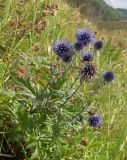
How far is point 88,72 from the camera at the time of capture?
1.82 m

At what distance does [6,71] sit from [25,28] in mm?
863

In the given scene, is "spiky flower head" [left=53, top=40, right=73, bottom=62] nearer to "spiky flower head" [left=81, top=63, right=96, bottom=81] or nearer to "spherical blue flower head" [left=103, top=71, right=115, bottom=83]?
"spiky flower head" [left=81, top=63, right=96, bottom=81]

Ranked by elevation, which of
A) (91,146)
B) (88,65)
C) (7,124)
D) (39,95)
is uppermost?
(88,65)

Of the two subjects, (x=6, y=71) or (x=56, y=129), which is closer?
(x=56, y=129)

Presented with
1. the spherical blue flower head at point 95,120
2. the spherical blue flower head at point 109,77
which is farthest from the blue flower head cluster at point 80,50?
the spherical blue flower head at point 95,120

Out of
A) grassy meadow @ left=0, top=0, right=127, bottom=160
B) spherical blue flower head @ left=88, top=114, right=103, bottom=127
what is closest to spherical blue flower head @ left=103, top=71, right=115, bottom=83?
grassy meadow @ left=0, top=0, right=127, bottom=160

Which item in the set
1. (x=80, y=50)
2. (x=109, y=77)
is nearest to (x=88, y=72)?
(x=80, y=50)

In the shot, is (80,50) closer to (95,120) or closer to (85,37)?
(85,37)

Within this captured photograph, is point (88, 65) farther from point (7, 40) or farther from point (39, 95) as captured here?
point (7, 40)

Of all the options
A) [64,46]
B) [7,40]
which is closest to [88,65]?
[64,46]

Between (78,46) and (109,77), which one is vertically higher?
(78,46)

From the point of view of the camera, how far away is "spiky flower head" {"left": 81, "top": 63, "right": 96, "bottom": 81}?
1.82m

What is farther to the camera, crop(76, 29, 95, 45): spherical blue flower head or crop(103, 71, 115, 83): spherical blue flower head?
crop(103, 71, 115, 83): spherical blue flower head

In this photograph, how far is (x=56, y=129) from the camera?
1.71m
